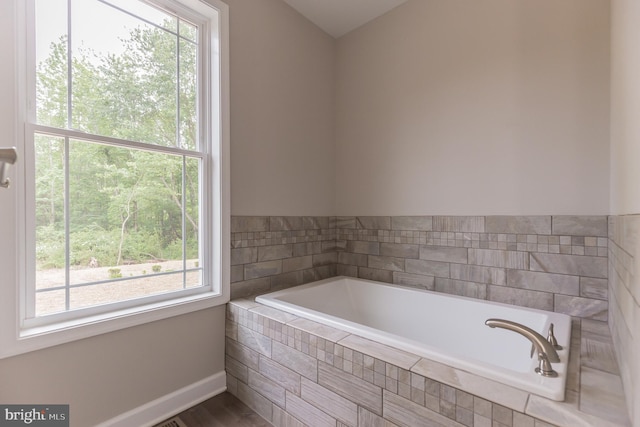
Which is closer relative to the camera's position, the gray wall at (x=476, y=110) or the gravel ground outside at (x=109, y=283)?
the gravel ground outside at (x=109, y=283)

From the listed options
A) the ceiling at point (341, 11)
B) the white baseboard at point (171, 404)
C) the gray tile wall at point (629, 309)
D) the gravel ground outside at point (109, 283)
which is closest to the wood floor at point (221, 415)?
the white baseboard at point (171, 404)

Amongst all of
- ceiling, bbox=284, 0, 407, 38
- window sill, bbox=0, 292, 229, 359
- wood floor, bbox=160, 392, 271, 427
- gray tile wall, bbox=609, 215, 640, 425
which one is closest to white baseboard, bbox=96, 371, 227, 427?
wood floor, bbox=160, 392, 271, 427

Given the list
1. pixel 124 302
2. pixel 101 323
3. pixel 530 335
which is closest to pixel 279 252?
pixel 124 302

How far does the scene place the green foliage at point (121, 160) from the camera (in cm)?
142

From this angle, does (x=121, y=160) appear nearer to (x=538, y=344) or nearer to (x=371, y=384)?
(x=371, y=384)

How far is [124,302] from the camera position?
164 cm

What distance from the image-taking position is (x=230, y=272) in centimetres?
205

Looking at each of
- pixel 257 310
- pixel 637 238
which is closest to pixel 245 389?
pixel 257 310

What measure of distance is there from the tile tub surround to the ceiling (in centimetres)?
238

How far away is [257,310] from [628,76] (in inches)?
79.8

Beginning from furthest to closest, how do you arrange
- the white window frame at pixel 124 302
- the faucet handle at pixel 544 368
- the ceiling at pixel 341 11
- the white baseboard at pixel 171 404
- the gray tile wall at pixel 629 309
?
1. the ceiling at pixel 341 11
2. the white baseboard at pixel 171 404
3. the white window frame at pixel 124 302
4. the faucet handle at pixel 544 368
5. the gray tile wall at pixel 629 309

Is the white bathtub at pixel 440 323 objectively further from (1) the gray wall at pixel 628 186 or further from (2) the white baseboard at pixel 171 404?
(2) the white baseboard at pixel 171 404

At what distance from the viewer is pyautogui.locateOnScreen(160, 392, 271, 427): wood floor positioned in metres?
1.65

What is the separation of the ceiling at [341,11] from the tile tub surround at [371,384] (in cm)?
238
